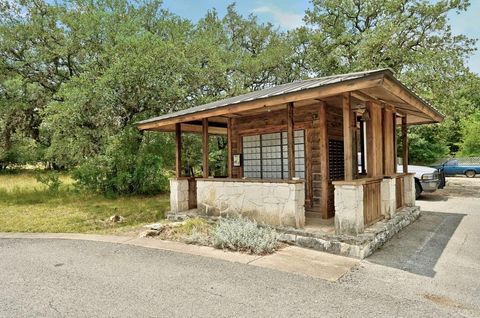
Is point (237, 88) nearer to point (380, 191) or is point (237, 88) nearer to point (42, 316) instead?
point (380, 191)

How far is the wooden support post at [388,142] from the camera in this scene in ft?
23.0

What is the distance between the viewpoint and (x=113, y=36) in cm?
1283

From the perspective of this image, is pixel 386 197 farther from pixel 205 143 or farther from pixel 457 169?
pixel 457 169

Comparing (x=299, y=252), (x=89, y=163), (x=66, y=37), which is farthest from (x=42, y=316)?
(x=66, y=37)

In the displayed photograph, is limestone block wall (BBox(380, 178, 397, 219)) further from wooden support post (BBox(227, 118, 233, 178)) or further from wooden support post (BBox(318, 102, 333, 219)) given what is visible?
wooden support post (BBox(227, 118, 233, 178))

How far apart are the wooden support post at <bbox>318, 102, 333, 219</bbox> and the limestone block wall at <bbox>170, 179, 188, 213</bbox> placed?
11.4 ft

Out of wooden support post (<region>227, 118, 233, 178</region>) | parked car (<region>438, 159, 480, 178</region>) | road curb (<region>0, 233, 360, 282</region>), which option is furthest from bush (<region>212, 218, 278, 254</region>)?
parked car (<region>438, 159, 480, 178</region>)

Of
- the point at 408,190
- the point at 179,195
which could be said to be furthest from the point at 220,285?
the point at 408,190

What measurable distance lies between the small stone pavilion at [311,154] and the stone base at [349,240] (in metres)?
0.14

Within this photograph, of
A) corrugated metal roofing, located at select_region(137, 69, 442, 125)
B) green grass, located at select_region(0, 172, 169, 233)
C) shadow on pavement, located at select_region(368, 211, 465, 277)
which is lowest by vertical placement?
shadow on pavement, located at select_region(368, 211, 465, 277)

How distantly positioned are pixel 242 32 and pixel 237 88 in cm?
799

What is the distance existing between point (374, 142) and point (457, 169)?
1814cm

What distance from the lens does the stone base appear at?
477 centimetres

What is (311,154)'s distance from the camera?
729 cm
